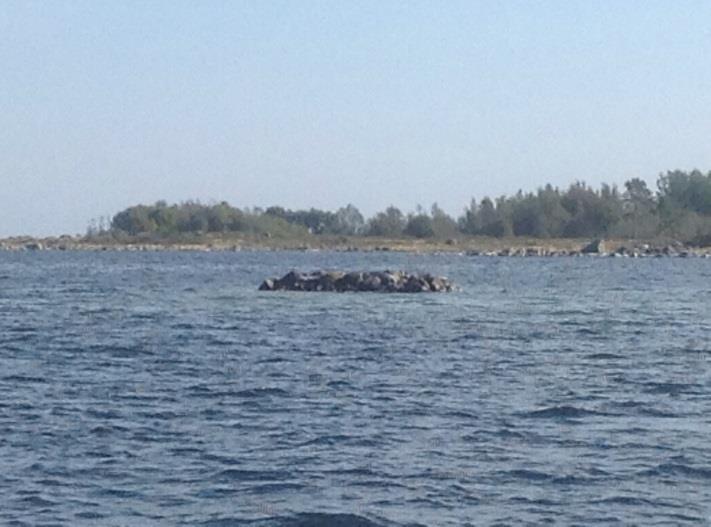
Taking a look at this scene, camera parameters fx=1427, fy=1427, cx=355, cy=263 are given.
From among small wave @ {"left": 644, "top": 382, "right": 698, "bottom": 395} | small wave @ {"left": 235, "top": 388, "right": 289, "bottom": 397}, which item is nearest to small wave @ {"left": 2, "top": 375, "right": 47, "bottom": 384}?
small wave @ {"left": 235, "top": 388, "right": 289, "bottom": 397}

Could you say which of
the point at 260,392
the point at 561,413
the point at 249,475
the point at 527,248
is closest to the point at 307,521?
the point at 249,475

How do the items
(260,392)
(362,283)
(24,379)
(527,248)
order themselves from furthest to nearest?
(527,248), (362,283), (24,379), (260,392)

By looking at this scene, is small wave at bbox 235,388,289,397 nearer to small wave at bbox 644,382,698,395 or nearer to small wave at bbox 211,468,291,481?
small wave at bbox 644,382,698,395

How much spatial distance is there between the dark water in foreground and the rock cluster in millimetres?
19712

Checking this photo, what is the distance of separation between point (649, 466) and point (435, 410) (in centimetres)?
534

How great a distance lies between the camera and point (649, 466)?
18.5 meters

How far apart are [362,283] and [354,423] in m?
44.0

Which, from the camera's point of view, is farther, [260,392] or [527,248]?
[527,248]

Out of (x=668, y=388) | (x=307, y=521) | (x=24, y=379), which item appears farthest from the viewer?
(x=24, y=379)

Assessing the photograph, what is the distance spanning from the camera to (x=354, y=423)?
2180 centimetres

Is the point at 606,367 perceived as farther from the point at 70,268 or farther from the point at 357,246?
the point at 357,246

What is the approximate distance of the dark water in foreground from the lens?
16.5 metres

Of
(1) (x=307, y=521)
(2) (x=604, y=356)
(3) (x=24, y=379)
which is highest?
(3) (x=24, y=379)

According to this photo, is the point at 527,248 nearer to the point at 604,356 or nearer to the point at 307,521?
the point at 604,356
